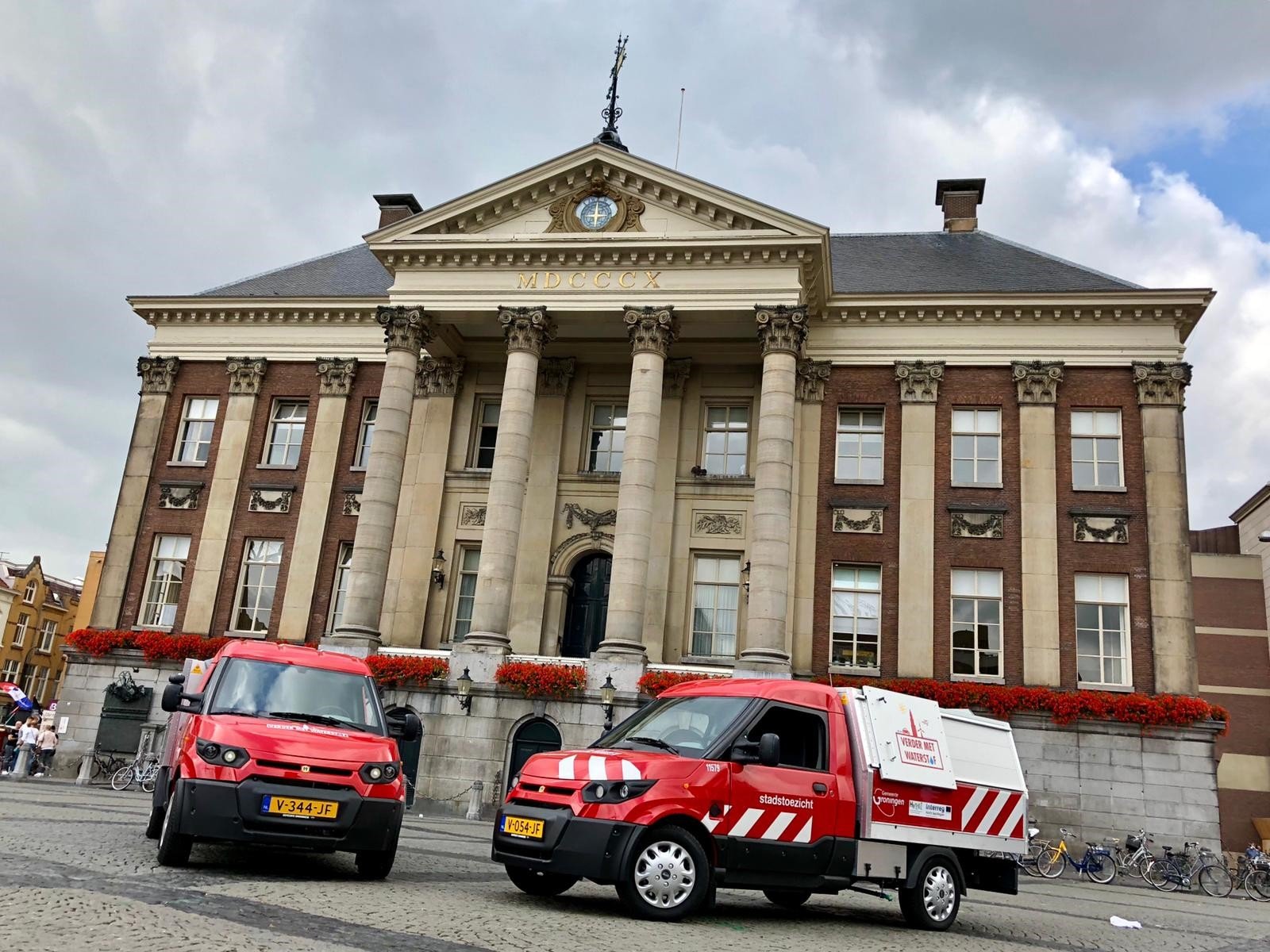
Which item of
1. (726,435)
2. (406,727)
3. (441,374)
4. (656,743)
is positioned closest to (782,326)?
(726,435)

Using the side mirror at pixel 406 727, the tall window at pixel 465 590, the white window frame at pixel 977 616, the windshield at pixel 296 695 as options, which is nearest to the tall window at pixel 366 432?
the tall window at pixel 465 590

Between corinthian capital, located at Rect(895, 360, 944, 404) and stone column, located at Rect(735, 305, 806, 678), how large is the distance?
10.2 feet

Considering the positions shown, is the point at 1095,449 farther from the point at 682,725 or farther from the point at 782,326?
the point at 682,725

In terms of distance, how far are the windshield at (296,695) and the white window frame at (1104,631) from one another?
19238mm

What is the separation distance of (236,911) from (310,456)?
24.1 m

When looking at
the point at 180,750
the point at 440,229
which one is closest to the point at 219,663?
the point at 180,750

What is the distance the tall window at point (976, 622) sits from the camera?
83.6ft

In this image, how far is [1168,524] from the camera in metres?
25.2

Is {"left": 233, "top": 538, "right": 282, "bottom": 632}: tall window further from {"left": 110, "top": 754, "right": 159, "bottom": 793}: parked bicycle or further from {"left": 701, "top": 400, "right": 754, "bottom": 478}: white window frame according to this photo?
{"left": 701, "top": 400, "right": 754, "bottom": 478}: white window frame

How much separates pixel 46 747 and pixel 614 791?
24.5 metres

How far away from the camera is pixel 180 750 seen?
990 cm

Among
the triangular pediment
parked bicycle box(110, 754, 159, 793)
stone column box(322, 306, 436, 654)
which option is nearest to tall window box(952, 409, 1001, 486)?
the triangular pediment

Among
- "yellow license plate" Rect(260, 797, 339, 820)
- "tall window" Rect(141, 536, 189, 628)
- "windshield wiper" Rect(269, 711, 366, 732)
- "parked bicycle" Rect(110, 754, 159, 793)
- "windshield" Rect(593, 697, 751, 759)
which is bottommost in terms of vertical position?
"parked bicycle" Rect(110, 754, 159, 793)

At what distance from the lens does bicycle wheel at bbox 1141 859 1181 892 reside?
2112 centimetres
